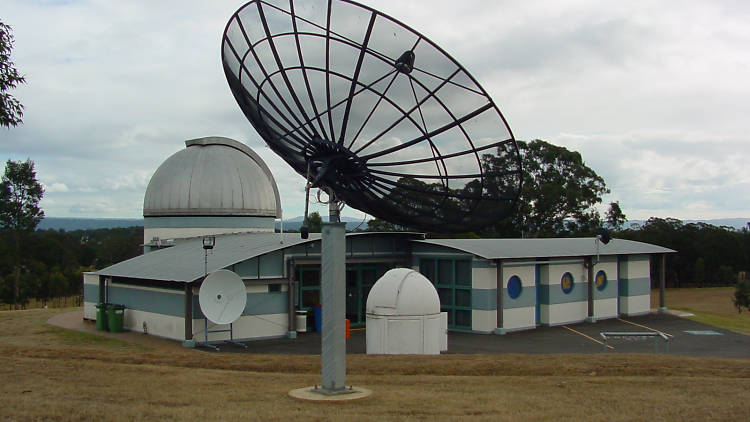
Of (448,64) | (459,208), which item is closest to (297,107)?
(448,64)

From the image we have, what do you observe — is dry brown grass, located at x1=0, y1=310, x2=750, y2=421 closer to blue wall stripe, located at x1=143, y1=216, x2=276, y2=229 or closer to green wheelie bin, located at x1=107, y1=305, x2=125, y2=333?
green wheelie bin, located at x1=107, y1=305, x2=125, y2=333

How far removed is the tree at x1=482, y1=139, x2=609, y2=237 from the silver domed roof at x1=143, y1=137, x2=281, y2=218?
106 feet

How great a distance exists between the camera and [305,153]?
1387 cm

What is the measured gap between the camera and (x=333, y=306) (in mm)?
12281

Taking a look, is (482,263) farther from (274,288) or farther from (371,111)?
(371,111)

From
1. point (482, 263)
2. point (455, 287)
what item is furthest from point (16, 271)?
point (482, 263)

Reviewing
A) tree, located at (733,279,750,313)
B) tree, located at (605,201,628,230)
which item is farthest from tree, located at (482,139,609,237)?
tree, located at (733,279,750,313)

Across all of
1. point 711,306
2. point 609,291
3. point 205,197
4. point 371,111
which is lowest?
point 711,306

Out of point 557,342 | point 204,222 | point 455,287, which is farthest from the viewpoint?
point 204,222

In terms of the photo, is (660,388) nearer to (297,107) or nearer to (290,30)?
(297,107)

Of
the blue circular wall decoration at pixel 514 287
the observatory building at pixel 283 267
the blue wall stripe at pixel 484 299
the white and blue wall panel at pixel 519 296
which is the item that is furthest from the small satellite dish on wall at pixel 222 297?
the blue circular wall decoration at pixel 514 287

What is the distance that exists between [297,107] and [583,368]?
905cm

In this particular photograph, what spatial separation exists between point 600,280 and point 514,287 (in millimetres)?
6466

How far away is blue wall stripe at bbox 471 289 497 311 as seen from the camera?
86.9ft
